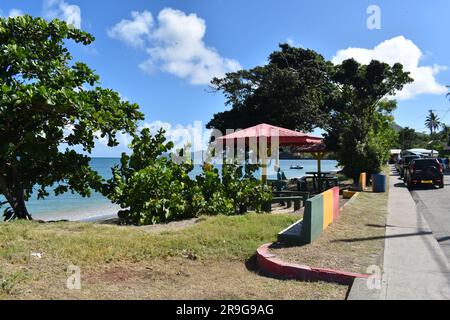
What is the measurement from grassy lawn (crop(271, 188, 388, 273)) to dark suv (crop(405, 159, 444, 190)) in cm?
1324

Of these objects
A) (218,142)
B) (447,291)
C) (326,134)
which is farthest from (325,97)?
(447,291)

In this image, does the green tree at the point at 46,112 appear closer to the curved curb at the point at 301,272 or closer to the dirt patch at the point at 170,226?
the dirt patch at the point at 170,226

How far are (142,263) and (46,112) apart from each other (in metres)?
4.25

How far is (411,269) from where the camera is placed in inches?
239

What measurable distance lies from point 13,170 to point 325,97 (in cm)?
2500

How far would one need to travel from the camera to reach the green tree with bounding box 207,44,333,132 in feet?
82.7

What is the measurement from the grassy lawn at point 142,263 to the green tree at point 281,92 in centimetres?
1766

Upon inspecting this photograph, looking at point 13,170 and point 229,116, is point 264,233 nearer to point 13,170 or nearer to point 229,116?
point 13,170

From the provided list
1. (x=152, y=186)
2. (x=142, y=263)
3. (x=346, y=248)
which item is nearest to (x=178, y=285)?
(x=142, y=263)

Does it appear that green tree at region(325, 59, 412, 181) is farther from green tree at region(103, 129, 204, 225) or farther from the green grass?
the green grass

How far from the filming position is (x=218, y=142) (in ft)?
44.5

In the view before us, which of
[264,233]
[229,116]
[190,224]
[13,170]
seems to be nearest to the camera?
[264,233]

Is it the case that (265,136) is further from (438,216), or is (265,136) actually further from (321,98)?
(321,98)

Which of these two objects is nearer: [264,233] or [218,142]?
[264,233]
